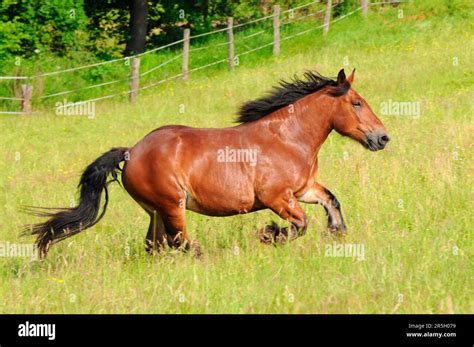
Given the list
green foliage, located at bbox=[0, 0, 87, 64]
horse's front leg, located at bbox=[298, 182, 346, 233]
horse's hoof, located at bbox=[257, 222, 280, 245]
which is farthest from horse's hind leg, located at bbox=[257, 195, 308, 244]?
green foliage, located at bbox=[0, 0, 87, 64]

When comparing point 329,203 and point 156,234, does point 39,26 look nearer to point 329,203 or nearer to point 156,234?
point 156,234

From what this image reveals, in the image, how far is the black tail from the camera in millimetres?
7625

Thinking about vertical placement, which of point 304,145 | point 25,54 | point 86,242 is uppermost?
point 25,54

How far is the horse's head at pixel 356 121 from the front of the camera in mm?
7715

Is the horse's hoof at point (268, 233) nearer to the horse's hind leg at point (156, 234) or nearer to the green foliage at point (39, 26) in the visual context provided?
the horse's hind leg at point (156, 234)

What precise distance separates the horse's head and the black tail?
2017mm

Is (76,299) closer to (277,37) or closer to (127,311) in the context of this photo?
(127,311)

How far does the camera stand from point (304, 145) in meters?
7.71

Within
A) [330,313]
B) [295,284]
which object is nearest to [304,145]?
[295,284]

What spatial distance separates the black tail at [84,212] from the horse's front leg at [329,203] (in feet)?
5.74

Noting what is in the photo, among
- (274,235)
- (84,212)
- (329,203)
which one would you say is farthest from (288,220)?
(84,212)

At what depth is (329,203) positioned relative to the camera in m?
7.65
